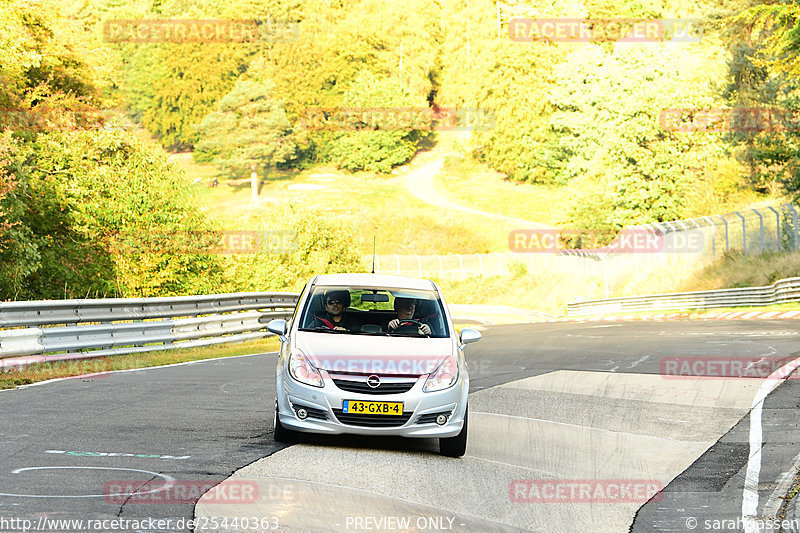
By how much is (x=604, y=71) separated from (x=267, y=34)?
7108cm

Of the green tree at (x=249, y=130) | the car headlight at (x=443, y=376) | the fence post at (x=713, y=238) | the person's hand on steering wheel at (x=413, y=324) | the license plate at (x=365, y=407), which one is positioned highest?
the person's hand on steering wheel at (x=413, y=324)

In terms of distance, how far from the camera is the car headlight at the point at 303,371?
8906mm

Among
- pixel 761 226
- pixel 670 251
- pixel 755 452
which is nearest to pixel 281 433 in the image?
pixel 755 452

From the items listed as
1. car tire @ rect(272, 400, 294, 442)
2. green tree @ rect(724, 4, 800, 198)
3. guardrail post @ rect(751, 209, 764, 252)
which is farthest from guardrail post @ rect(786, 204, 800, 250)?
car tire @ rect(272, 400, 294, 442)

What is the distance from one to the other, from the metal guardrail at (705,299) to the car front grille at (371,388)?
30.3 meters

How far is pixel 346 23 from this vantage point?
130125mm

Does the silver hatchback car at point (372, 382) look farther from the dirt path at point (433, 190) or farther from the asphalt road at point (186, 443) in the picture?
the dirt path at point (433, 190)

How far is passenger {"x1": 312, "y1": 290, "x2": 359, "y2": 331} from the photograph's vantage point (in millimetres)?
9872

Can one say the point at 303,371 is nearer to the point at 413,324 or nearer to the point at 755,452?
the point at 413,324

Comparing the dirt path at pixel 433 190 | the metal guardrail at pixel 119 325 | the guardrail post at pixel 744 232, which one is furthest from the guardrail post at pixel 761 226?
the dirt path at pixel 433 190

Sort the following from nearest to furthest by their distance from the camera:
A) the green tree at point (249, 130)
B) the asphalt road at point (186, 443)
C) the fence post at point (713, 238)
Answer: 1. the asphalt road at point (186, 443)
2. the fence post at point (713, 238)
3. the green tree at point (249, 130)

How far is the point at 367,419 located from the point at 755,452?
147 inches

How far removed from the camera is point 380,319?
10.7 m

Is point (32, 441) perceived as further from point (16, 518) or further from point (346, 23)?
point (346, 23)
